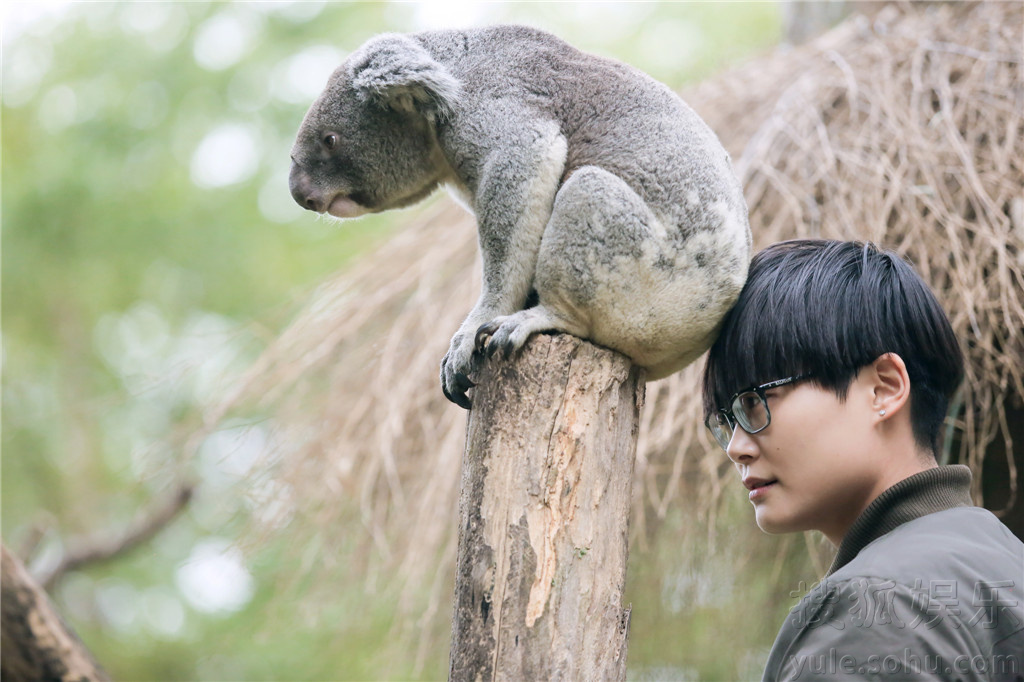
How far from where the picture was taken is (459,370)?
6.02 feet

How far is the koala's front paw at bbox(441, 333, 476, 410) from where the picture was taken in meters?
1.82

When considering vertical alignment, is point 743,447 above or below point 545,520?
above

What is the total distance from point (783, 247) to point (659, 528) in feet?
4.63

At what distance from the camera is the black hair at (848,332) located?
1.57m

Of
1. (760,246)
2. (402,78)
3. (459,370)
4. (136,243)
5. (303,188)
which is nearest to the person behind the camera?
(459,370)

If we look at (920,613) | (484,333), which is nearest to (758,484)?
(920,613)

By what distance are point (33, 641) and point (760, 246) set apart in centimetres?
261

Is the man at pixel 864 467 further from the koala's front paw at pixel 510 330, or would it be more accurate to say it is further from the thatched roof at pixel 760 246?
the thatched roof at pixel 760 246

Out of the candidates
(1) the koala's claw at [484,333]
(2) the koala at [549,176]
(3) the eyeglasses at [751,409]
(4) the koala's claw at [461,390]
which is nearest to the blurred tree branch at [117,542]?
(2) the koala at [549,176]

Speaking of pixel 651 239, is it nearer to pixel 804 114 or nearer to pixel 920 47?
pixel 804 114

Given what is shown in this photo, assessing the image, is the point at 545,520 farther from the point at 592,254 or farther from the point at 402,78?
the point at 402,78

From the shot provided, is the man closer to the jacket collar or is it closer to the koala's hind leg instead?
A: the jacket collar

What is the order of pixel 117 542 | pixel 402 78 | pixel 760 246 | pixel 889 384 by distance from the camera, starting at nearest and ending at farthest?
pixel 889 384 → pixel 402 78 → pixel 760 246 → pixel 117 542

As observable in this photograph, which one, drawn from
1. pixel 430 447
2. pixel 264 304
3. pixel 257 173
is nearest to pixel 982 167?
pixel 430 447
